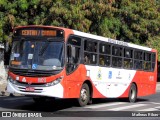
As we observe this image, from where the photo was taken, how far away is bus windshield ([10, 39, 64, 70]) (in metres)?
14.4

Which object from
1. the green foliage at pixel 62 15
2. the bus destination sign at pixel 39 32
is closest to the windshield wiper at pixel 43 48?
the bus destination sign at pixel 39 32

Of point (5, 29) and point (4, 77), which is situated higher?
point (5, 29)

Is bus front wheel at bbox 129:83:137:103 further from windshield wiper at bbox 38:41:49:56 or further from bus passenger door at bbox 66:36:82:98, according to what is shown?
windshield wiper at bbox 38:41:49:56

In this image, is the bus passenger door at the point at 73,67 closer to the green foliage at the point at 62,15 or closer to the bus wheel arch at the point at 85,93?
the bus wheel arch at the point at 85,93

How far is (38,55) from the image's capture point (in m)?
14.5

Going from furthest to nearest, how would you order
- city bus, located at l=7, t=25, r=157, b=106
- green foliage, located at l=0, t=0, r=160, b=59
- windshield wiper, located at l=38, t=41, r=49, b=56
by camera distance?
green foliage, located at l=0, t=0, r=160, b=59, windshield wiper, located at l=38, t=41, r=49, b=56, city bus, located at l=7, t=25, r=157, b=106

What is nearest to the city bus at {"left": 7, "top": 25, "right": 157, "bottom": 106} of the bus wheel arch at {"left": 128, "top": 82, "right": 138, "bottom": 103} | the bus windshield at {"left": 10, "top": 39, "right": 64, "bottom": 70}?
the bus windshield at {"left": 10, "top": 39, "right": 64, "bottom": 70}

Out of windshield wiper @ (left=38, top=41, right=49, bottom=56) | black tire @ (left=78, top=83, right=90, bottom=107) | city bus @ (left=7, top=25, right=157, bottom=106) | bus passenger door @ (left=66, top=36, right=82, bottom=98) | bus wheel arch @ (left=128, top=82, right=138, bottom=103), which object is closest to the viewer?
city bus @ (left=7, top=25, right=157, bottom=106)

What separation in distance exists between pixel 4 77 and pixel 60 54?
52.0 ft

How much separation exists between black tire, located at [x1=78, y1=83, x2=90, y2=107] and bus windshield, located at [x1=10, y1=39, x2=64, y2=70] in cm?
193

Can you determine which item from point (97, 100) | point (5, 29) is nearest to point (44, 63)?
point (97, 100)

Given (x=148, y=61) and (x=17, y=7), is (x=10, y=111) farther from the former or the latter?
(x=17, y=7)

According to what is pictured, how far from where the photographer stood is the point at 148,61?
21.8 metres

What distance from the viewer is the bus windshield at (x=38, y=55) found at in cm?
1438
